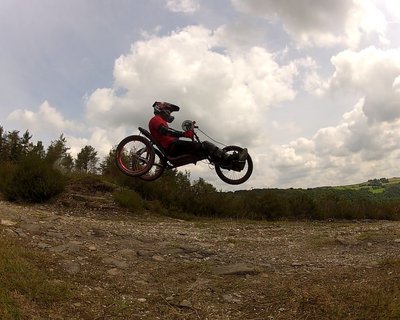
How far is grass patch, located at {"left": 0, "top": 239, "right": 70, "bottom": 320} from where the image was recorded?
660 centimetres

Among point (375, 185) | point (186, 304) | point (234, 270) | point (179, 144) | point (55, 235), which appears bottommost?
point (186, 304)

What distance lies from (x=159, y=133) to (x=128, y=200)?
10.6m

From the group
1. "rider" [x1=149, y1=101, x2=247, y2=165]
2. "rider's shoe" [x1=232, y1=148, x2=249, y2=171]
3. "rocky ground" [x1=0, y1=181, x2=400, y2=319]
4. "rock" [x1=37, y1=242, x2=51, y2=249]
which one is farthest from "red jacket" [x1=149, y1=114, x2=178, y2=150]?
"rock" [x1=37, y1=242, x2=51, y2=249]

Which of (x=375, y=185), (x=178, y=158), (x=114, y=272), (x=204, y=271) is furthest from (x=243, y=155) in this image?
(x=375, y=185)

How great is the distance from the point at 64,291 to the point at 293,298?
423cm

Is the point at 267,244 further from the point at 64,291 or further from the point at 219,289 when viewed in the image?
the point at 64,291

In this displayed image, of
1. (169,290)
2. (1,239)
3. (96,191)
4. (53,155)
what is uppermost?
(53,155)

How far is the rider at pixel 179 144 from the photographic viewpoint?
320 inches

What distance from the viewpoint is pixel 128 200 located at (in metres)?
18.3

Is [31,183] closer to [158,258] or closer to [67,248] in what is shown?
[67,248]

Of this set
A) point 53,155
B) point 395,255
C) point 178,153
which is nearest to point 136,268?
point 178,153

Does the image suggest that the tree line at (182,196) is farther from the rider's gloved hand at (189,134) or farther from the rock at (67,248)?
the rider's gloved hand at (189,134)

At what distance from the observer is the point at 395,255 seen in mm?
10289

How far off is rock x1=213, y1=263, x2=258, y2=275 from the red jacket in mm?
3129
